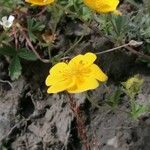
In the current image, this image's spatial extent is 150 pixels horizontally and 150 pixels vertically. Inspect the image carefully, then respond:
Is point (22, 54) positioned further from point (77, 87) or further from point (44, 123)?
point (77, 87)

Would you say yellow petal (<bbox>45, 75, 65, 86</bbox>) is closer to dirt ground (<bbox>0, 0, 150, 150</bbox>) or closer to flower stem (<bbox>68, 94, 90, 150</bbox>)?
flower stem (<bbox>68, 94, 90, 150</bbox>)

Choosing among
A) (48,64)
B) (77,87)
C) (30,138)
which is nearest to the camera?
(77,87)

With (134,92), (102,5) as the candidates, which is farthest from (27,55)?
(134,92)

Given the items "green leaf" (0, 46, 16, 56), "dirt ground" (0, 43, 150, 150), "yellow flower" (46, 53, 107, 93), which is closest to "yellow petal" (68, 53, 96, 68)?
"yellow flower" (46, 53, 107, 93)

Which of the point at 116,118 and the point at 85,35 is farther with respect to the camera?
the point at 85,35

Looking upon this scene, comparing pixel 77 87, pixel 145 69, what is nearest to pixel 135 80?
pixel 77 87

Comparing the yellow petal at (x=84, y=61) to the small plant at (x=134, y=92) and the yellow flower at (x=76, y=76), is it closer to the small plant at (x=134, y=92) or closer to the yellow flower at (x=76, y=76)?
the yellow flower at (x=76, y=76)

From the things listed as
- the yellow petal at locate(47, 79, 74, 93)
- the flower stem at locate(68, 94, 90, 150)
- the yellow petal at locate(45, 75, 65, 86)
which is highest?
the yellow petal at locate(47, 79, 74, 93)

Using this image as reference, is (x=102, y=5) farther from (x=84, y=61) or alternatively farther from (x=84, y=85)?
(x=84, y=85)

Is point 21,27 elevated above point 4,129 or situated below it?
above
